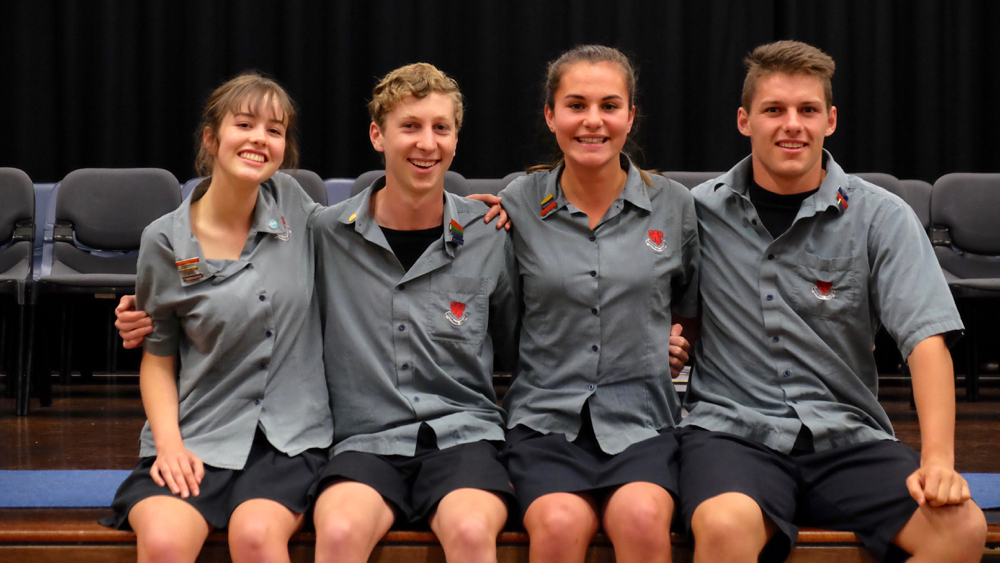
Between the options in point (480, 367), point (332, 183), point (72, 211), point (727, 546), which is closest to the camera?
point (727, 546)

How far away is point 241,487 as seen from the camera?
166 centimetres

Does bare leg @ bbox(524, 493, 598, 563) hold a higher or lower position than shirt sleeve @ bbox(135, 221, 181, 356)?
lower

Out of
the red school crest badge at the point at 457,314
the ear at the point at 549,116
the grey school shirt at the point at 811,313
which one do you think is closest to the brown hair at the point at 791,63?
the grey school shirt at the point at 811,313

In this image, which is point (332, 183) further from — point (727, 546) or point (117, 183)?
point (727, 546)

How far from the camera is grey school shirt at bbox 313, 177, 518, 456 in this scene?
5.95 ft

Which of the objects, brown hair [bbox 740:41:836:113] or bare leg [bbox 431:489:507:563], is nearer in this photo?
bare leg [bbox 431:489:507:563]

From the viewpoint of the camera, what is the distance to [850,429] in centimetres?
174

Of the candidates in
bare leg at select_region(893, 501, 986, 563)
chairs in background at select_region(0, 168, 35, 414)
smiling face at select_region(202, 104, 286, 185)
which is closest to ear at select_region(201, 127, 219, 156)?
smiling face at select_region(202, 104, 286, 185)

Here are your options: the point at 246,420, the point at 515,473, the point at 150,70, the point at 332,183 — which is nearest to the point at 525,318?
the point at 515,473

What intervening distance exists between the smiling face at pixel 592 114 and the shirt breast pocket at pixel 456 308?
0.36 m

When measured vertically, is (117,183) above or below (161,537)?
above

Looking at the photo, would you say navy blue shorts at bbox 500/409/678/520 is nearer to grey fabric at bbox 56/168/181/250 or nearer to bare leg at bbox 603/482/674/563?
bare leg at bbox 603/482/674/563

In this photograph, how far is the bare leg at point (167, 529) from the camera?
1.53m

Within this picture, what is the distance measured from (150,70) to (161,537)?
380 centimetres
